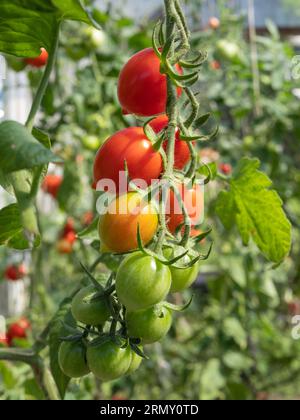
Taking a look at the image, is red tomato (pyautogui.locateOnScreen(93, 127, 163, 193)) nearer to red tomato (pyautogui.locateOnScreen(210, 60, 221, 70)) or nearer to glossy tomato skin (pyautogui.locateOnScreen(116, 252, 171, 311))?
glossy tomato skin (pyautogui.locateOnScreen(116, 252, 171, 311))

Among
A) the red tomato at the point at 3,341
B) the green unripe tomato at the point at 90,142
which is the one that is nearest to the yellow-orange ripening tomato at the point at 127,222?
the red tomato at the point at 3,341

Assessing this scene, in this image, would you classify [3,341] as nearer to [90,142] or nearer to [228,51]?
[90,142]

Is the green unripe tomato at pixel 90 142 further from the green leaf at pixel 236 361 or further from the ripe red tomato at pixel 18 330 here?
the green leaf at pixel 236 361

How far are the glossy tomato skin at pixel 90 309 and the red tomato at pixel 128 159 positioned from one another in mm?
90

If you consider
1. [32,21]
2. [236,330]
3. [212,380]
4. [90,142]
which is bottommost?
[212,380]

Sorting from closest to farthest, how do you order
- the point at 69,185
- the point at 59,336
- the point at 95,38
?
the point at 59,336
the point at 95,38
the point at 69,185

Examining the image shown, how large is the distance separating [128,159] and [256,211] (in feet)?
0.77

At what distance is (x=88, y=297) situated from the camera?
501 mm

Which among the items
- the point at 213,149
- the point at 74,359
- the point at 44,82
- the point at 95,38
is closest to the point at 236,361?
the point at 213,149

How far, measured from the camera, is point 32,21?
0.50 metres

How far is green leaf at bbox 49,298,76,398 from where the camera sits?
64 cm

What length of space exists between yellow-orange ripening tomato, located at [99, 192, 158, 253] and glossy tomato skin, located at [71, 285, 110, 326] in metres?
0.05

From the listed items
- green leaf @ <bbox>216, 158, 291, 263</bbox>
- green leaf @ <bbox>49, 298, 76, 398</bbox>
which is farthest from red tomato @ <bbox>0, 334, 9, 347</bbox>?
green leaf @ <bbox>216, 158, 291, 263</bbox>

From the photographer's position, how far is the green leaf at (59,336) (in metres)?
0.64
